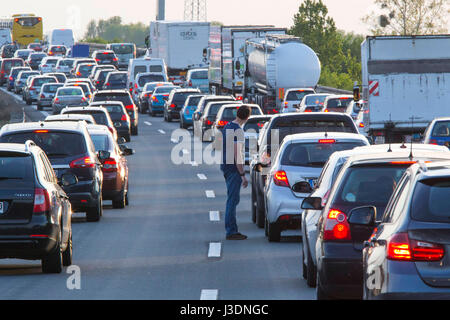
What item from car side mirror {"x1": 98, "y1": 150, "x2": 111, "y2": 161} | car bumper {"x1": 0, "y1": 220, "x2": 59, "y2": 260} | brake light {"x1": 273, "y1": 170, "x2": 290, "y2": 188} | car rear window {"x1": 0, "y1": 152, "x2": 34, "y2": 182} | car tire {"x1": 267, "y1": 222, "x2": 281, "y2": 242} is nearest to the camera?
car bumper {"x1": 0, "y1": 220, "x2": 59, "y2": 260}

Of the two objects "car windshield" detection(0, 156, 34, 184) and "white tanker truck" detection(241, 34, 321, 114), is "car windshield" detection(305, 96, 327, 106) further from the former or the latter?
"car windshield" detection(0, 156, 34, 184)

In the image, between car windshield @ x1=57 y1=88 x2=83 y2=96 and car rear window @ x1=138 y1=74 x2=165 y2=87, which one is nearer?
car windshield @ x1=57 y1=88 x2=83 y2=96

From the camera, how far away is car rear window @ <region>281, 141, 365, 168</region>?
16.7m

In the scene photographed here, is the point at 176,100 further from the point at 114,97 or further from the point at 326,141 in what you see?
the point at 326,141

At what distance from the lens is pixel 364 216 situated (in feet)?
30.2

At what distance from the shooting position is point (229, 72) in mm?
61344

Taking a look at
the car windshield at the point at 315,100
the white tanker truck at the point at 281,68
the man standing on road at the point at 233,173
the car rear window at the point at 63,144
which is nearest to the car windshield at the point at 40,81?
the white tanker truck at the point at 281,68

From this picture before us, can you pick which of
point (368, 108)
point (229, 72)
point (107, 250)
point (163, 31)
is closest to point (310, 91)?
point (229, 72)

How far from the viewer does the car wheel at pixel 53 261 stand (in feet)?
46.0

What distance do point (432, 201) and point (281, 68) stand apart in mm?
42375

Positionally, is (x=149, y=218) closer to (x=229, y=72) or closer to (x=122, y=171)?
(x=122, y=171)

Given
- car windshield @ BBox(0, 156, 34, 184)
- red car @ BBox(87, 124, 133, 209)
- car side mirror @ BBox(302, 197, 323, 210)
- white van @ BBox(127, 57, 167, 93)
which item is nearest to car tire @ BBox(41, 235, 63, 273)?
car windshield @ BBox(0, 156, 34, 184)

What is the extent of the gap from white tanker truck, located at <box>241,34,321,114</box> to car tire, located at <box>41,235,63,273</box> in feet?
119
